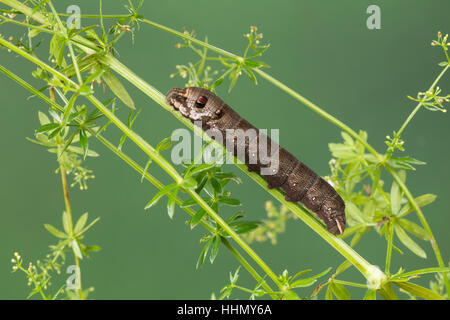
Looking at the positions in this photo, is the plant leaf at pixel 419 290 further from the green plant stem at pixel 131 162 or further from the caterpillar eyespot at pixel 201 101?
the caterpillar eyespot at pixel 201 101

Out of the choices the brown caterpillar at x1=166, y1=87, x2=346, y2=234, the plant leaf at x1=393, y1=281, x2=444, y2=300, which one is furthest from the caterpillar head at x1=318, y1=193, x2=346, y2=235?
the plant leaf at x1=393, y1=281, x2=444, y2=300

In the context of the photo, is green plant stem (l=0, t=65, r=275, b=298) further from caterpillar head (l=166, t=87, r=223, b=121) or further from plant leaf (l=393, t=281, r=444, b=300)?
plant leaf (l=393, t=281, r=444, b=300)

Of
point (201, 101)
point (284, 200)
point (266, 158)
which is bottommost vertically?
point (284, 200)

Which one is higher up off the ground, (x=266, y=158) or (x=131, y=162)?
(x=266, y=158)

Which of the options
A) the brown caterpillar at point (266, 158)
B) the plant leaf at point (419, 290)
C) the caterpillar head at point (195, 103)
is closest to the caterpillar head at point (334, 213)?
the brown caterpillar at point (266, 158)

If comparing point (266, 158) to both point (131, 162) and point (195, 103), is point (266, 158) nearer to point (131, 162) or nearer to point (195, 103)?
point (195, 103)

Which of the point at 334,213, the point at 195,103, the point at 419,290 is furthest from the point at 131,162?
the point at 419,290
